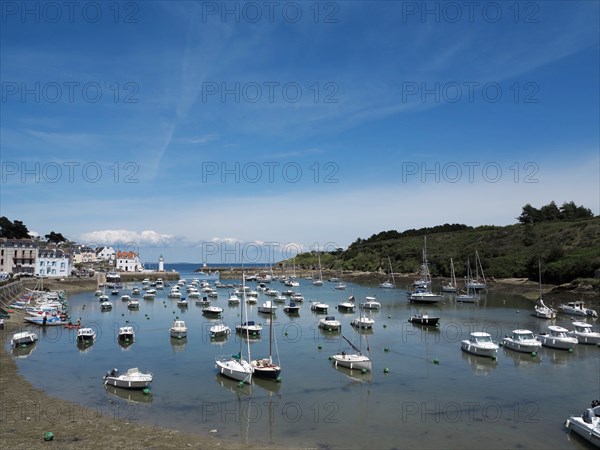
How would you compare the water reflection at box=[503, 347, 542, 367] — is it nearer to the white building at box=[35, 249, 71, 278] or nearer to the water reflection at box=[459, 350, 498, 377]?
the water reflection at box=[459, 350, 498, 377]

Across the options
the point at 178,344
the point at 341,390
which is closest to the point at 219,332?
the point at 178,344

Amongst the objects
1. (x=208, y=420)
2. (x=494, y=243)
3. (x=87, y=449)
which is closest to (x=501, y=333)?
(x=208, y=420)

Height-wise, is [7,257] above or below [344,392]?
above

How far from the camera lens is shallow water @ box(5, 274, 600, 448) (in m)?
26.1

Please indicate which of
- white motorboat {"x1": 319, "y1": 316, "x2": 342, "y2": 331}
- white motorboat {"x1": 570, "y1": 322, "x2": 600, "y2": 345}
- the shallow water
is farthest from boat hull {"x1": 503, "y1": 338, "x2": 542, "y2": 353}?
white motorboat {"x1": 319, "y1": 316, "x2": 342, "y2": 331}

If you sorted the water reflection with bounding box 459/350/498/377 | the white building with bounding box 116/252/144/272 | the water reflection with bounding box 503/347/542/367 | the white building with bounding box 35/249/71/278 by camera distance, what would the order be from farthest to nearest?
the white building with bounding box 116/252/144/272, the white building with bounding box 35/249/71/278, the water reflection with bounding box 503/347/542/367, the water reflection with bounding box 459/350/498/377

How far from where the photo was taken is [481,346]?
147 ft

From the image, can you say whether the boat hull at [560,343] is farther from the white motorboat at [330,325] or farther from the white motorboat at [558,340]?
the white motorboat at [330,325]

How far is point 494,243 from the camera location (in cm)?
Result: 15950

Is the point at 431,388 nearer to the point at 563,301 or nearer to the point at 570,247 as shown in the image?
the point at 563,301

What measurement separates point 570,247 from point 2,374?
12541cm

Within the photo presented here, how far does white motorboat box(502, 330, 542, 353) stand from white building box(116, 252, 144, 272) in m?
156

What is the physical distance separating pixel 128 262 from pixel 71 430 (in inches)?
6599

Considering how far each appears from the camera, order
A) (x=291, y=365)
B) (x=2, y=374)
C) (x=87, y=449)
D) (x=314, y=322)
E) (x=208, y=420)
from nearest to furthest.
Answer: (x=87, y=449) → (x=208, y=420) → (x=2, y=374) → (x=291, y=365) → (x=314, y=322)
